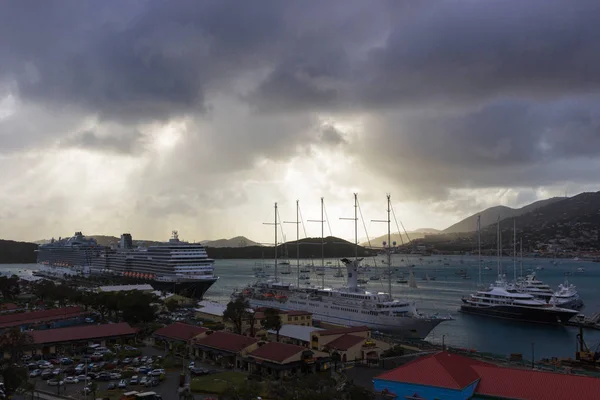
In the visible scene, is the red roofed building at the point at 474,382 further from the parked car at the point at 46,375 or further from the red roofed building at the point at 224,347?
the parked car at the point at 46,375

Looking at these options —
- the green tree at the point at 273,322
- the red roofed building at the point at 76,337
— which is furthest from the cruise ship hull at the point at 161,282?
the green tree at the point at 273,322

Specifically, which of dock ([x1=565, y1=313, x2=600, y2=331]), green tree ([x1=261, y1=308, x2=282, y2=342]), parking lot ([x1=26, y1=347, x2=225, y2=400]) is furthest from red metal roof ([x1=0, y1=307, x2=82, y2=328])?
dock ([x1=565, y1=313, x2=600, y2=331])

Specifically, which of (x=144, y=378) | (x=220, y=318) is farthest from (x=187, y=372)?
(x=220, y=318)

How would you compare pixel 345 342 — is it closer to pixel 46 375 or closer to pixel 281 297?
pixel 46 375

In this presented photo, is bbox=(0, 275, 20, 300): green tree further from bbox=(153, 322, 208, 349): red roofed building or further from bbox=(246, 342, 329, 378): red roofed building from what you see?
bbox=(246, 342, 329, 378): red roofed building

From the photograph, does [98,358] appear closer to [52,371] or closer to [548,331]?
[52,371]
